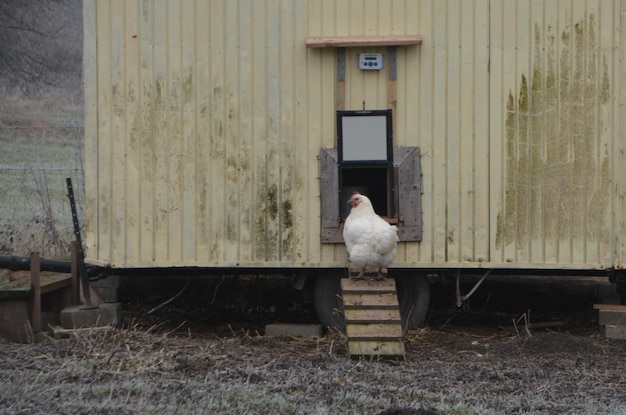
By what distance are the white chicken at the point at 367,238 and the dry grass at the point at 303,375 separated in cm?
88

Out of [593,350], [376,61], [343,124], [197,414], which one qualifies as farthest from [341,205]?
[197,414]

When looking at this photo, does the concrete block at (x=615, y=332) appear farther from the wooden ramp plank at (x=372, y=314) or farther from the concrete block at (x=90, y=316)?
the concrete block at (x=90, y=316)

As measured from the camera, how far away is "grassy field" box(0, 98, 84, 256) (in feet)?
45.4

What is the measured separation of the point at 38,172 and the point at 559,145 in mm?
10357

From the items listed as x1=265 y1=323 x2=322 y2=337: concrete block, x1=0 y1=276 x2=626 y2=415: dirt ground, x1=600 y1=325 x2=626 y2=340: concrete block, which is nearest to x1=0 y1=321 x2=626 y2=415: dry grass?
x1=0 y1=276 x2=626 y2=415: dirt ground

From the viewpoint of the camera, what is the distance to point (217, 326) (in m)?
10.9

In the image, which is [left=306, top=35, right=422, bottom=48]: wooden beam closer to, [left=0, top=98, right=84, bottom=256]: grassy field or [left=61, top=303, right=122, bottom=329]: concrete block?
[left=61, top=303, right=122, bottom=329]: concrete block

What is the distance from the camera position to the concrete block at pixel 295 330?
10.0m

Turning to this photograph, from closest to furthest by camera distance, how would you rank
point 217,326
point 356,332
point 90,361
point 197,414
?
point 197,414, point 90,361, point 356,332, point 217,326

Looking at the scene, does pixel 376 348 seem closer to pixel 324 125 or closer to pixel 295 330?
pixel 295 330

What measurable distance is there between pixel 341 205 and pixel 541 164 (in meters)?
2.09

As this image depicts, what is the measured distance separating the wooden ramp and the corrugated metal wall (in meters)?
0.65

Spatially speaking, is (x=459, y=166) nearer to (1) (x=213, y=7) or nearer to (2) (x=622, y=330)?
(2) (x=622, y=330)

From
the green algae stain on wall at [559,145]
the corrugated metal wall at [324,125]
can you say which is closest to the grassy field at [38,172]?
the corrugated metal wall at [324,125]
